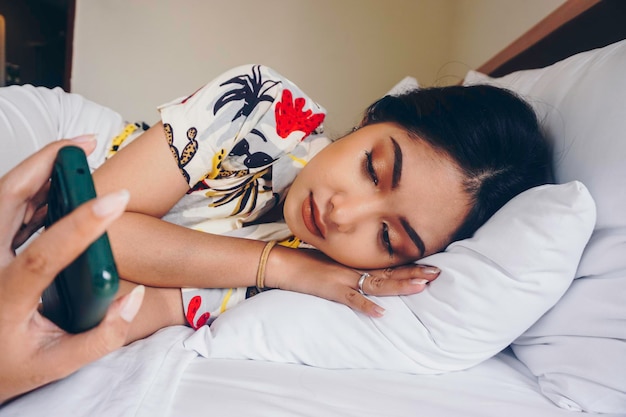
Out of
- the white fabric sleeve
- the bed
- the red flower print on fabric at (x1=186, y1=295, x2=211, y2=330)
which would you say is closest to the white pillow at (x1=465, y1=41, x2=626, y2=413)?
the bed

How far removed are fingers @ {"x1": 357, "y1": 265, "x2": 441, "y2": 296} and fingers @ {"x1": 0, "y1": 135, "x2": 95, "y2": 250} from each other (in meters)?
0.45

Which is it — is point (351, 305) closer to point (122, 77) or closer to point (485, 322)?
point (485, 322)

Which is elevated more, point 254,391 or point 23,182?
point 23,182

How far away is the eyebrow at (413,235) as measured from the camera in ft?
2.30

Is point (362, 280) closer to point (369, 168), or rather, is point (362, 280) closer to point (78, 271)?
point (369, 168)

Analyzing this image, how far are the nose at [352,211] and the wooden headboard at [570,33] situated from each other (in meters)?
0.61

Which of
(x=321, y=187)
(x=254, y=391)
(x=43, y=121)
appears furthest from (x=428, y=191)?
(x=43, y=121)

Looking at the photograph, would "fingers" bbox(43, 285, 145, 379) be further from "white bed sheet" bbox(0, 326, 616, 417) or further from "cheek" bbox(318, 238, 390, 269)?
"cheek" bbox(318, 238, 390, 269)

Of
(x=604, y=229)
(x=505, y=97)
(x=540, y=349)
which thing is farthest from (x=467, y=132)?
(x=540, y=349)

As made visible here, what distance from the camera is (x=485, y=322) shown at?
0.61 meters

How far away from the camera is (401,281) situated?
2.21 feet

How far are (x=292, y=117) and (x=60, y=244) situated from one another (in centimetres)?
59

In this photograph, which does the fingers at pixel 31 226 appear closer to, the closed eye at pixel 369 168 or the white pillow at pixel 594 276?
the closed eye at pixel 369 168

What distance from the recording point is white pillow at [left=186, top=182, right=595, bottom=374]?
0.60 m
